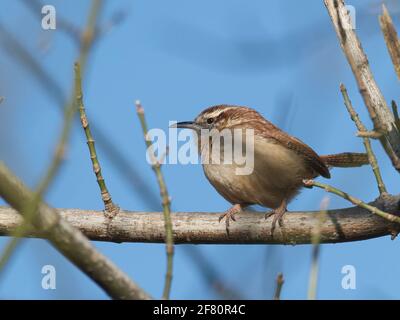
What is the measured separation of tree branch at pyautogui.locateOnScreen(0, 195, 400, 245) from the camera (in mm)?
4422

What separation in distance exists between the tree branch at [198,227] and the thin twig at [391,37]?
4.53ft

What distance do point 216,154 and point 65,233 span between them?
387 centimetres

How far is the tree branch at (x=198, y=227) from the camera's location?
14.5 ft

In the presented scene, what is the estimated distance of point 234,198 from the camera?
5.69 m

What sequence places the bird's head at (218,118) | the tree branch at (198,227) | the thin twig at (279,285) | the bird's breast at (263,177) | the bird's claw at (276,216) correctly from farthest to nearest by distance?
the bird's head at (218,118), the bird's breast at (263,177), the bird's claw at (276,216), the tree branch at (198,227), the thin twig at (279,285)

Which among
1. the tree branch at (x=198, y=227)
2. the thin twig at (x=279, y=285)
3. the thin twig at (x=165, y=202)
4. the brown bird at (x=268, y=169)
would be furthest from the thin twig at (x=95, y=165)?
the thin twig at (x=279, y=285)

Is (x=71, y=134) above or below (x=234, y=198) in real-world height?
below

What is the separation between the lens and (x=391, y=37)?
3232 millimetres

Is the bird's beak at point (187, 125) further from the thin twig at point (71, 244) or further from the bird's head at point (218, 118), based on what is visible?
the thin twig at point (71, 244)

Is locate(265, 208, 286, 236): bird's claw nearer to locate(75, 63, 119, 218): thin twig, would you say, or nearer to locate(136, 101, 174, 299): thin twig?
locate(75, 63, 119, 218): thin twig
